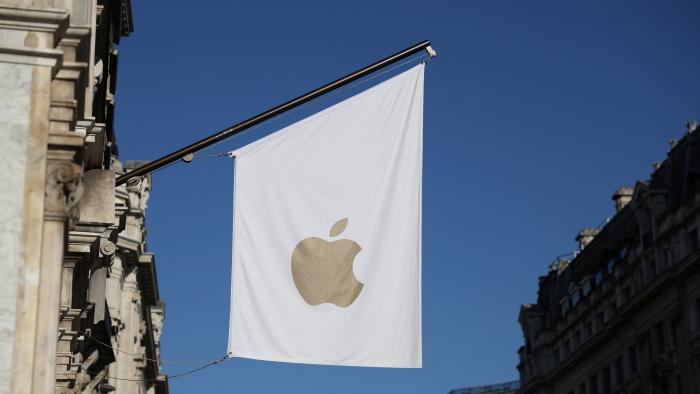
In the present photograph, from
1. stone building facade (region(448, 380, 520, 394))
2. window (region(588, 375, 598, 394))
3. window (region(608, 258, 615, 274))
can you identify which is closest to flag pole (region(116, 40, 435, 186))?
window (region(608, 258, 615, 274))

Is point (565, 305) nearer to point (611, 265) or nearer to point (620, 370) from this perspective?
point (611, 265)

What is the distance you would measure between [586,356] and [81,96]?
7117cm

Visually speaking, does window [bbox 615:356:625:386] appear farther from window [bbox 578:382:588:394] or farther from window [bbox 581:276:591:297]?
window [bbox 581:276:591:297]

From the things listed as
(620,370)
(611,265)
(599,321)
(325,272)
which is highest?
(611,265)

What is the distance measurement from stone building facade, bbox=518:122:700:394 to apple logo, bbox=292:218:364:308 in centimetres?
5122

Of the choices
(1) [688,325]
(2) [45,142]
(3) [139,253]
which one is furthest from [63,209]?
(1) [688,325]

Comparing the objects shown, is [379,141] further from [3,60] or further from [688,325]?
[688,325]

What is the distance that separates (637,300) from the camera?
71000 millimetres

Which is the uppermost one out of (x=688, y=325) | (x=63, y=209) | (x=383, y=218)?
(x=688, y=325)

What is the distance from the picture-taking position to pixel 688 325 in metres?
65.6

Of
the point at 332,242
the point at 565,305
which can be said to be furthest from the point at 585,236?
the point at 332,242

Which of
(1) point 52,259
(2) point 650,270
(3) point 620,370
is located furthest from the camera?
(3) point 620,370

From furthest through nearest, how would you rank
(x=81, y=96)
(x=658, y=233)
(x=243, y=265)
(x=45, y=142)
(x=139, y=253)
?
(x=658, y=233) < (x=139, y=253) < (x=243, y=265) < (x=81, y=96) < (x=45, y=142)

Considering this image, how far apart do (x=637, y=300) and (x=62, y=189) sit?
203 ft
